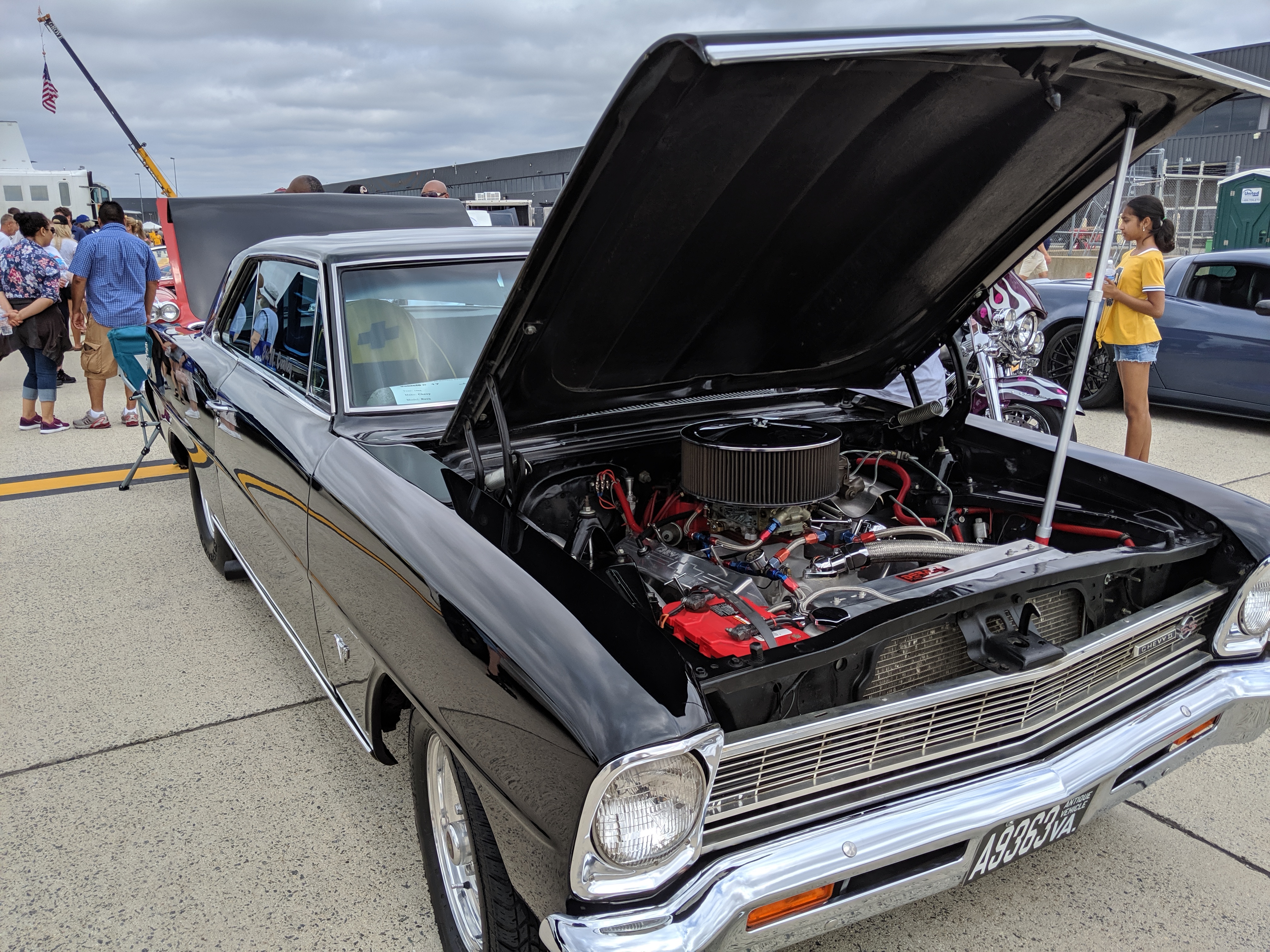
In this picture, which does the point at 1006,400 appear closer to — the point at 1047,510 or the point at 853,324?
the point at 853,324

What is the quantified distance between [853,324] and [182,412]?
10.5 feet

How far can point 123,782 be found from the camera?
9.32ft

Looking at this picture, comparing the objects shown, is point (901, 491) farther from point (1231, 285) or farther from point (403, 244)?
point (1231, 285)

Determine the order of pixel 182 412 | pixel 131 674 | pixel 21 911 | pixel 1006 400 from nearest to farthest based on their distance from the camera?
pixel 21 911, pixel 131 674, pixel 182 412, pixel 1006 400

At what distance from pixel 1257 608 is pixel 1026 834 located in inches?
39.6

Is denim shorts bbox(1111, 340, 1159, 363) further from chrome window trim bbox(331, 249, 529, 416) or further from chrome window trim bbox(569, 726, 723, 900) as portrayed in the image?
chrome window trim bbox(569, 726, 723, 900)

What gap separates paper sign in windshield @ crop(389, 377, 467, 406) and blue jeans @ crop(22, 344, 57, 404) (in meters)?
6.21

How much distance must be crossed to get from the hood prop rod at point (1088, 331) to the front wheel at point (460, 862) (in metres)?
1.54

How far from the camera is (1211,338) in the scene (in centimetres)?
716

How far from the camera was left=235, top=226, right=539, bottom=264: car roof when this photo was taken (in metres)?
2.94

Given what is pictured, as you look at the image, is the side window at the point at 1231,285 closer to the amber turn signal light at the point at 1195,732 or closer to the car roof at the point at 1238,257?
the car roof at the point at 1238,257

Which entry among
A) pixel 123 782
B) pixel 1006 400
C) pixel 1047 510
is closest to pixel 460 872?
pixel 123 782

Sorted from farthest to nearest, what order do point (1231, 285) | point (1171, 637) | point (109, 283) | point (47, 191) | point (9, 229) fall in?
1. point (47, 191)
2. point (9, 229)
3. point (1231, 285)
4. point (109, 283)
5. point (1171, 637)

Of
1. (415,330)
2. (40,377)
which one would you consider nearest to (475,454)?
(415,330)
